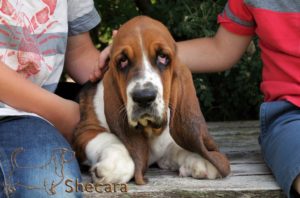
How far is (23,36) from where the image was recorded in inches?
130

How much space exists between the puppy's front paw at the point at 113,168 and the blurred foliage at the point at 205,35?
1.52 metres

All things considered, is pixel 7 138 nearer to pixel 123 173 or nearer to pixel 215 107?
pixel 123 173

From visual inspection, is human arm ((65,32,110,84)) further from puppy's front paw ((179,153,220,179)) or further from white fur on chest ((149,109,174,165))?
puppy's front paw ((179,153,220,179))

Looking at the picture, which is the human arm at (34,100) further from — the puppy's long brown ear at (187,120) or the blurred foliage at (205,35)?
the blurred foliage at (205,35)

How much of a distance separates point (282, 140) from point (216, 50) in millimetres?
801

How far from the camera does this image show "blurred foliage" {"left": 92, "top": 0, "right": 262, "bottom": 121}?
434 cm

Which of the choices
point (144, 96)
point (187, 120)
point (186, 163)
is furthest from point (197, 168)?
point (144, 96)

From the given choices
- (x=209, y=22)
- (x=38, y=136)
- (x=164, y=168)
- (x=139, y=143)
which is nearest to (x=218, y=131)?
(x=209, y=22)

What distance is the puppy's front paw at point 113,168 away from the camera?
289 cm

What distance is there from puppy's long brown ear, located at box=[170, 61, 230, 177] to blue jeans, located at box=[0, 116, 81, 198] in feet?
1.66

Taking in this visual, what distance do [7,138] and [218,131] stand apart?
1.66 metres

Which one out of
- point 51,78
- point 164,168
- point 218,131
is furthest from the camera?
point 218,131

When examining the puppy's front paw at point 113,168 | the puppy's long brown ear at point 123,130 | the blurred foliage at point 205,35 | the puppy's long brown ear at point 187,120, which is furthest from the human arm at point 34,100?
the blurred foliage at point 205,35

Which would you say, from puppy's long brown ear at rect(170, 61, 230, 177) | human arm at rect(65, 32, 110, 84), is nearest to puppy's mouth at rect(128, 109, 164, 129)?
puppy's long brown ear at rect(170, 61, 230, 177)
